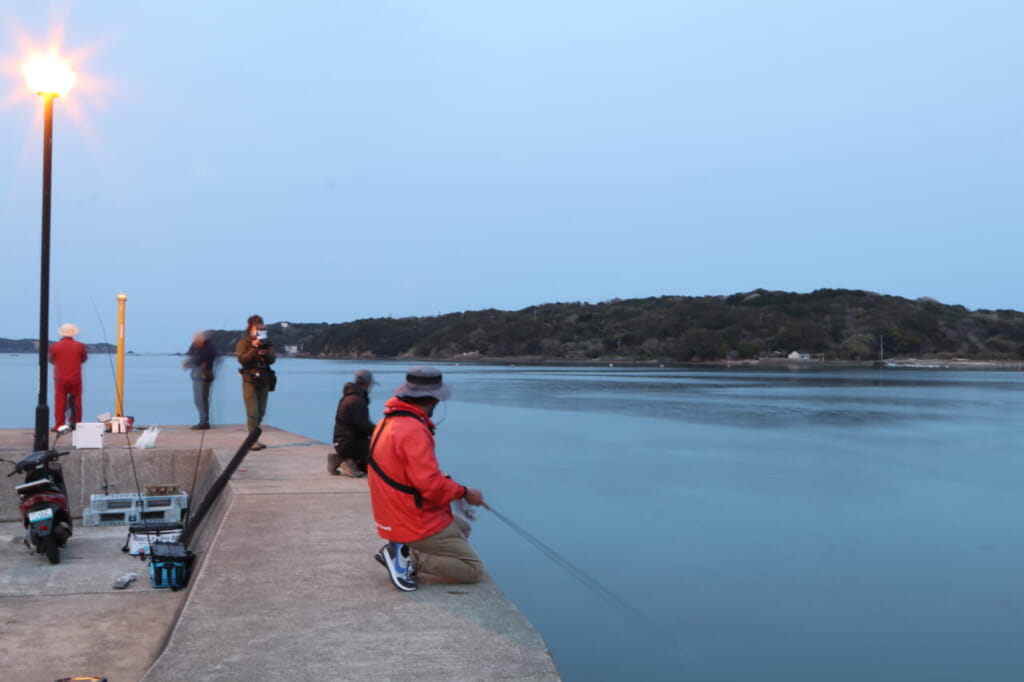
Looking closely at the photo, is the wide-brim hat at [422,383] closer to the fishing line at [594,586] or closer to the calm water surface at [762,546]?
the fishing line at [594,586]

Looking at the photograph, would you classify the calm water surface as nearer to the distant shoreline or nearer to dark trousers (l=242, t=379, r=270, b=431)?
dark trousers (l=242, t=379, r=270, b=431)

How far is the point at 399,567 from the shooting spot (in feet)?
15.5

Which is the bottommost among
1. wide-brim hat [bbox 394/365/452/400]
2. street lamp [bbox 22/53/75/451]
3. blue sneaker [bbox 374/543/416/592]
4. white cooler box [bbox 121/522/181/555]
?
white cooler box [bbox 121/522/181/555]

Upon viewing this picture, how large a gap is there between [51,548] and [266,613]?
10.3 ft

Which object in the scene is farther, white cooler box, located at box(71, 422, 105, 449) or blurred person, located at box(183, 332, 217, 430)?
blurred person, located at box(183, 332, 217, 430)

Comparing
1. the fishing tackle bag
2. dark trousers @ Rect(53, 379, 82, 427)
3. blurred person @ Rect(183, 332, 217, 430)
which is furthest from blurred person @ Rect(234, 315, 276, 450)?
the fishing tackle bag

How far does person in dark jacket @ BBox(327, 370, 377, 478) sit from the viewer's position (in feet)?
27.6

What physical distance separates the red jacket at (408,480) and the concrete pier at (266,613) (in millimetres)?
374

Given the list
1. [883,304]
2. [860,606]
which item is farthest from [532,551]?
[883,304]

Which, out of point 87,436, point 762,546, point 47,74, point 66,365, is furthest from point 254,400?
point 762,546

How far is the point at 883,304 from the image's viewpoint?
136 m

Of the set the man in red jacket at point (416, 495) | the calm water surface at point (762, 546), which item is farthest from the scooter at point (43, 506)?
the calm water surface at point (762, 546)

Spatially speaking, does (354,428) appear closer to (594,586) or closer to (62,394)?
(594,586)

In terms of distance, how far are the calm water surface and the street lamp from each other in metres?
2.83
